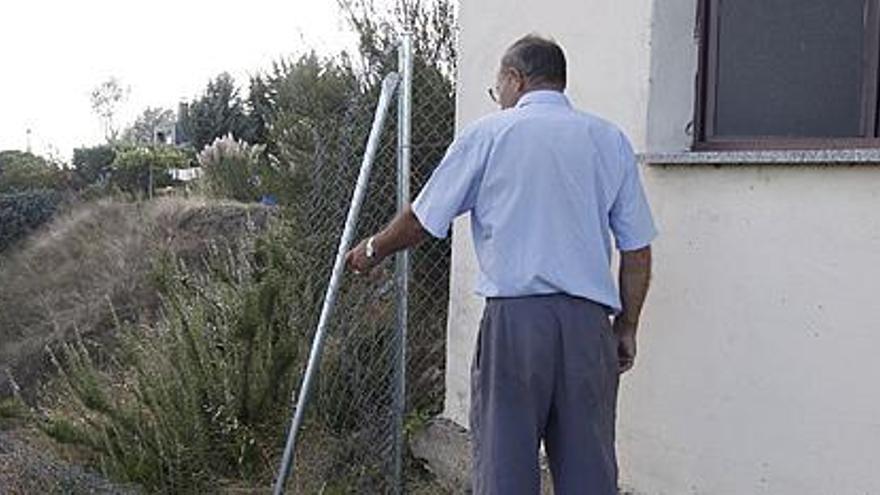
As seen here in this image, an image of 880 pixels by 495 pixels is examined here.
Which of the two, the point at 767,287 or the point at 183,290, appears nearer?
the point at 767,287

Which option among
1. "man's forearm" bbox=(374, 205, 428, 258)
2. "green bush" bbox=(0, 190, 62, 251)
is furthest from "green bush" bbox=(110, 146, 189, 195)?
"man's forearm" bbox=(374, 205, 428, 258)

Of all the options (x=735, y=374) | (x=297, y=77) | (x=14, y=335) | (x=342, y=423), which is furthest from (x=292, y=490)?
(x=14, y=335)

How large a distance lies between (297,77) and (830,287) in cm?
547

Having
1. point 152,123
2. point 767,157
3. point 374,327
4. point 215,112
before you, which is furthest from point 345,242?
point 152,123

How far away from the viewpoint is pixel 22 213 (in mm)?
16656

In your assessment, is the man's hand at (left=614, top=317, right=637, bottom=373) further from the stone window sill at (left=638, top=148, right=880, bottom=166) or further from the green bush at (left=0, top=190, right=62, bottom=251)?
the green bush at (left=0, top=190, right=62, bottom=251)

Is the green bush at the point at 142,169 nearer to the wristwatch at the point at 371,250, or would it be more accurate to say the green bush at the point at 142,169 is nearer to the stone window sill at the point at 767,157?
the wristwatch at the point at 371,250

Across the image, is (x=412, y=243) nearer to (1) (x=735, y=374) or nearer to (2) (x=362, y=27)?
(1) (x=735, y=374)

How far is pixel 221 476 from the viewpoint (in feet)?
19.9

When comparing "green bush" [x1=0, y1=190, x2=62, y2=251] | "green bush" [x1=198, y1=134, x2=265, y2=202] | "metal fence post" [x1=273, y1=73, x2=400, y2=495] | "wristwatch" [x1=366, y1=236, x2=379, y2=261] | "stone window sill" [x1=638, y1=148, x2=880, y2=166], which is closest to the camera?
"stone window sill" [x1=638, y1=148, x2=880, y2=166]

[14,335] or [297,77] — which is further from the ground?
[297,77]

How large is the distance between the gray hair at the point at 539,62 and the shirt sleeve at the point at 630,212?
0.28m

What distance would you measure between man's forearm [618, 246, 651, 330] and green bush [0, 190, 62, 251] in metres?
13.5

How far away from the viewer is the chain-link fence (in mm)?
5461
